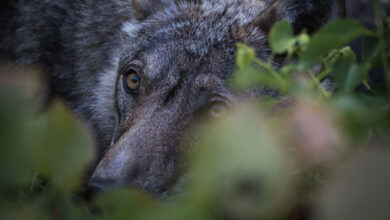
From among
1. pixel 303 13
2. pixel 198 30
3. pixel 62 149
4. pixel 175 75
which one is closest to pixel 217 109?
pixel 175 75

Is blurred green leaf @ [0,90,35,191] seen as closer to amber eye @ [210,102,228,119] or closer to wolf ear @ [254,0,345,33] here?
amber eye @ [210,102,228,119]

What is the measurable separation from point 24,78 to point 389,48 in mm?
864

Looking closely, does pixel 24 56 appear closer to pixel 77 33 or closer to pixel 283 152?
pixel 77 33

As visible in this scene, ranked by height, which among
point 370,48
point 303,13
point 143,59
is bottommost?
point 143,59

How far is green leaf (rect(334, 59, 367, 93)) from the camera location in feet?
2.94

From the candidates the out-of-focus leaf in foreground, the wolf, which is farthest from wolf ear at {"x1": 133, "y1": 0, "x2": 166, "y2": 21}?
the out-of-focus leaf in foreground

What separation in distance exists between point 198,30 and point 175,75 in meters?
0.46

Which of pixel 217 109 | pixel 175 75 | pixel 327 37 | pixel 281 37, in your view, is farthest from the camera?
pixel 175 75

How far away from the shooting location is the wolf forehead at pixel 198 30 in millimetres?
2682

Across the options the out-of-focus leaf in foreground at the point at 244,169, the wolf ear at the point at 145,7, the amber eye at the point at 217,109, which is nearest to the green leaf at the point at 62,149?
the out-of-focus leaf in foreground at the point at 244,169

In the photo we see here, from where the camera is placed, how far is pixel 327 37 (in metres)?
0.87

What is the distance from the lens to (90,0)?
3.85 m

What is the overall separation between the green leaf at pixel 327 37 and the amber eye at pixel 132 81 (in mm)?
1930

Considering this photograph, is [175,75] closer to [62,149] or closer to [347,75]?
[347,75]
